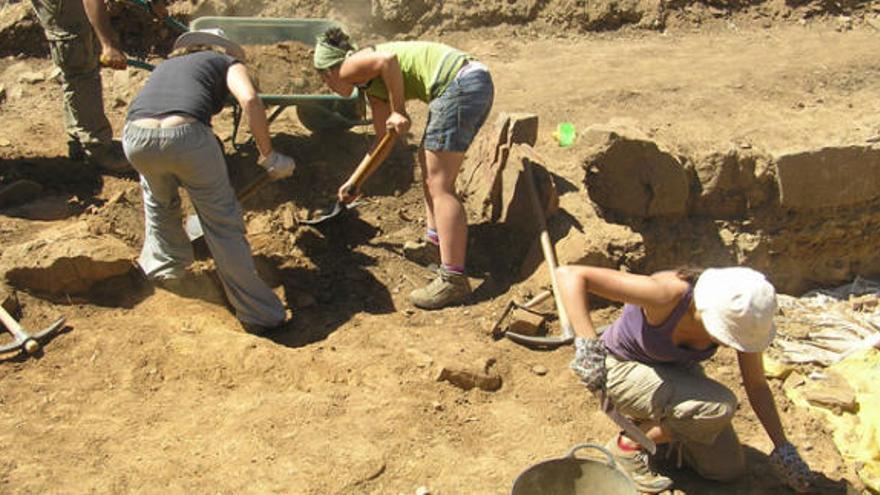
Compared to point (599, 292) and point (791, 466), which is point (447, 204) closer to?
point (599, 292)

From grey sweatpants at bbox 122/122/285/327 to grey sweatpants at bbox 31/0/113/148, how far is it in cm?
153

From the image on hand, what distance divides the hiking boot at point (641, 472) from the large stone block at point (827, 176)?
2.57 metres

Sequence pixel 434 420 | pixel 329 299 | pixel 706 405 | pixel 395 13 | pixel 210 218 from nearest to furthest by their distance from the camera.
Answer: pixel 706 405 → pixel 434 420 → pixel 210 218 → pixel 329 299 → pixel 395 13

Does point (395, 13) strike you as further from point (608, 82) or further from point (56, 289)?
point (56, 289)

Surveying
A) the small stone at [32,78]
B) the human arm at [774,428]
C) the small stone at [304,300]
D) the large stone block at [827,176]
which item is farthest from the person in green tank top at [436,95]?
the small stone at [32,78]

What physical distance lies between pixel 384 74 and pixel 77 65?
231 centimetres

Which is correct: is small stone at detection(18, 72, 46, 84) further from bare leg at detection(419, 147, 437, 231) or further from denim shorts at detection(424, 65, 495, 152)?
denim shorts at detection(424, 65, 495, 152)

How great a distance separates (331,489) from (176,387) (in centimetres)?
99

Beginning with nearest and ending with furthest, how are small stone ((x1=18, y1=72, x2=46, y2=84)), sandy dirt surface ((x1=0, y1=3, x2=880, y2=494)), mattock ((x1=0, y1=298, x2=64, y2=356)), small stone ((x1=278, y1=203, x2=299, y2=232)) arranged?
sandy dirt surface ((x1=0, y1=3, x2=880, y2=494))
mattock ((x1=0, y1=298, x2=64, y2=356))
small stone ((x1=278, y1=203, x2=299, y2=232))
small stone ((x1=18, y1=72, x2=46, y2=84))

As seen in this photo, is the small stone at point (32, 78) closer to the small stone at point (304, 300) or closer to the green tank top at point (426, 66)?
the small stone at point (304, 300)

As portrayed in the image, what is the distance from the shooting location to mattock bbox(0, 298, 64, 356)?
3.92m

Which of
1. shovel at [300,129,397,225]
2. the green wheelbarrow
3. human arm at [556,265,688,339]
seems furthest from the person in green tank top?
human arm at [556,265,688,339]

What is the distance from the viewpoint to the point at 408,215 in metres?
5.44

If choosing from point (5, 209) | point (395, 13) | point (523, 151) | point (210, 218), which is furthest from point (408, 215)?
point (395, 13)
